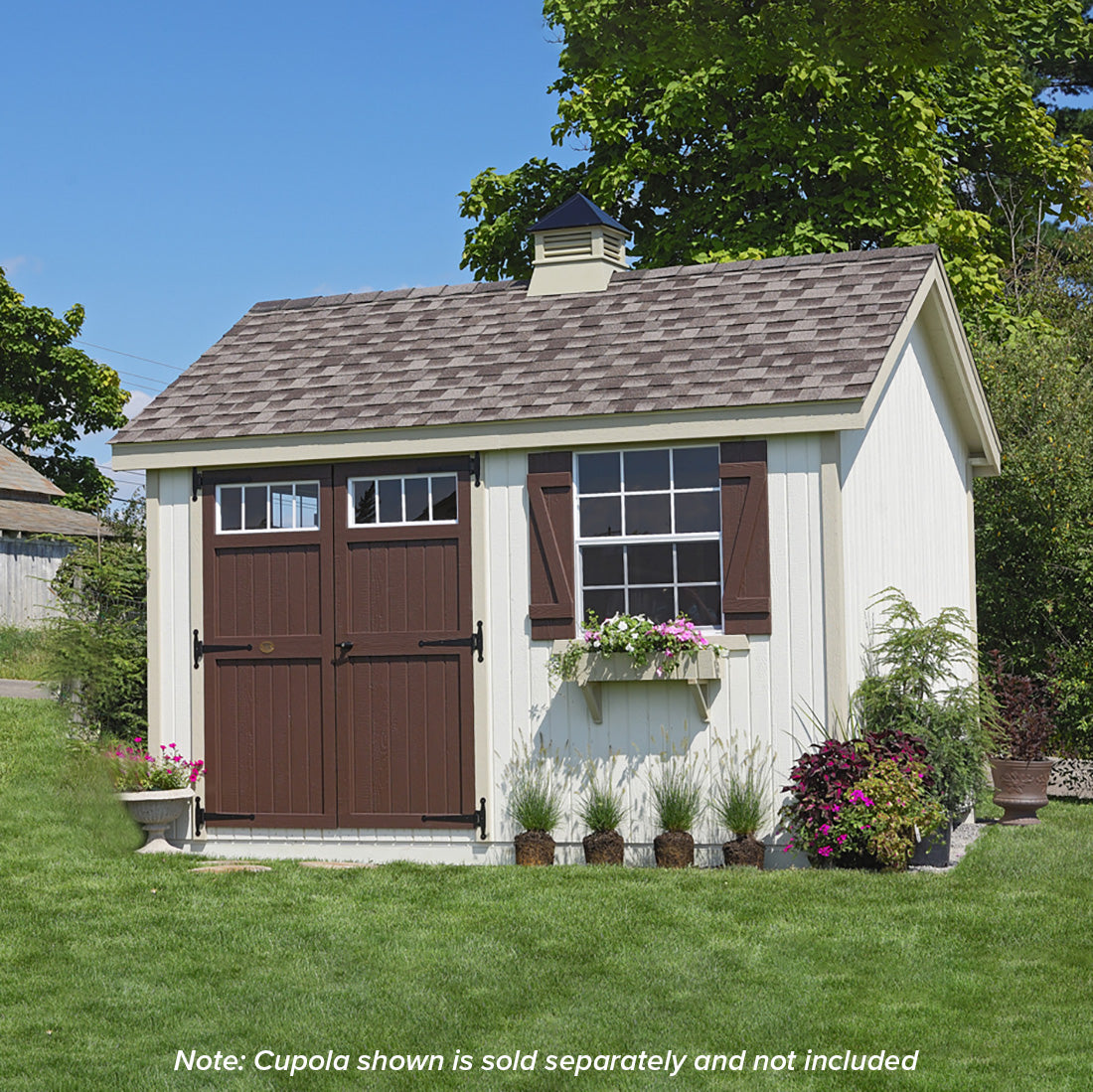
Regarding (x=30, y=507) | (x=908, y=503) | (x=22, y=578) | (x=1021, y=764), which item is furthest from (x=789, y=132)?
(x=30, y=507)

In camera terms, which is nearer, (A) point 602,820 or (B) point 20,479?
A: (A) point 602,820

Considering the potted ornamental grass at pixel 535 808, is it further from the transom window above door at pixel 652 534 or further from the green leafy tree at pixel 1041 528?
the green leafy tree at pixel 1041 528

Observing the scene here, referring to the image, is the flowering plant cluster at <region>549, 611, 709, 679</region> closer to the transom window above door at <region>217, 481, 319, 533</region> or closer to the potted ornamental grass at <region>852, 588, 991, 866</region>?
the potted ornamental grass at <region>852, 588, 991, 866</region>

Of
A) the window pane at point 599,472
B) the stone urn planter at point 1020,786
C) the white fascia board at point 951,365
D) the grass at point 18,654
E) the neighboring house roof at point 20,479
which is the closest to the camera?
the window pane at point 599,472

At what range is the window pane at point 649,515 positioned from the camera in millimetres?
9992

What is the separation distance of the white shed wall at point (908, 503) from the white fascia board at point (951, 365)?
106 millimetres

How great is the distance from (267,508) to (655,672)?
318 centimetres

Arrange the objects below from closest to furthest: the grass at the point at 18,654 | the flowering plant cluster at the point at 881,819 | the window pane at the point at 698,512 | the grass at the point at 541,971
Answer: the grass at the point at 541,971, the flowering plant cluster at the point at 881,819, the window pane at the point at 698,512, the grass at the point at 18,654

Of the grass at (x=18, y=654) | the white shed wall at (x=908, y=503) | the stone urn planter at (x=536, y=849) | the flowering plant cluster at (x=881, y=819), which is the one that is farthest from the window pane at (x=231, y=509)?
the grass at (x=18, y=654)

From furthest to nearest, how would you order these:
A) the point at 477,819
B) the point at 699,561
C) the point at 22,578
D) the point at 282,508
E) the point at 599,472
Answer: the point at 22,578, the point at 282,508, the point at 477,819, the point at 599,472, the point at 699,561

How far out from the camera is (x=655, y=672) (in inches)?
380

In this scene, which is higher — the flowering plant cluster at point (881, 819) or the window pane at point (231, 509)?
the window pane at point (231, 509)

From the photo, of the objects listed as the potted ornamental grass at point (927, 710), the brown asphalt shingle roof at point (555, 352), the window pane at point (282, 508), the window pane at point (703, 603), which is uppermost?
the brown asphalt shingle roof at point (555, 352)

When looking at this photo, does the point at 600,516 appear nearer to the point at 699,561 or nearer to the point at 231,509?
the point at 699,561
